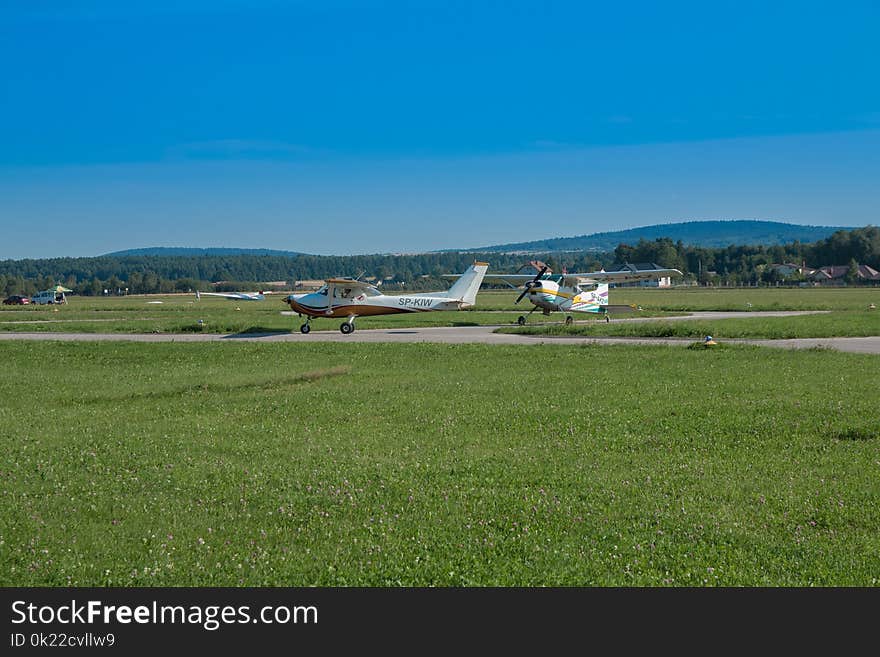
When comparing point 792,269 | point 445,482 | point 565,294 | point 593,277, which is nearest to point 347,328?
point 565,294

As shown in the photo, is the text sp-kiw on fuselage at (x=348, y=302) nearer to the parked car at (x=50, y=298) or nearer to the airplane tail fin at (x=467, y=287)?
the airplane tail fin at (x=467, y=287)

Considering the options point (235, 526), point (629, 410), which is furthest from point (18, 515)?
point (629, 410)

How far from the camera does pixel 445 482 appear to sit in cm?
967

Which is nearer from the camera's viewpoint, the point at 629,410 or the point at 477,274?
the point at 629,410

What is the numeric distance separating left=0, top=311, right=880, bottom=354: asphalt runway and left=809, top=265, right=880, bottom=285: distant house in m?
148

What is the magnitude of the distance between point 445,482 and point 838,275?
184m

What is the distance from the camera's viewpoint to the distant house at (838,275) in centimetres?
16475

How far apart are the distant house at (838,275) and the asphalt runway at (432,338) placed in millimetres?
148250

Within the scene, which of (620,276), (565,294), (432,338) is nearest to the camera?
(432,338)

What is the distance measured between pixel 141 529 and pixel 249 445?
13.3 ft

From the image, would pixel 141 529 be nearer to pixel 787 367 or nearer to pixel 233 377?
pixel 233 377

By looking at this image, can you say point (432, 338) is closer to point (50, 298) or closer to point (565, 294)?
point (565, 294)

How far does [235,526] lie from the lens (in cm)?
804

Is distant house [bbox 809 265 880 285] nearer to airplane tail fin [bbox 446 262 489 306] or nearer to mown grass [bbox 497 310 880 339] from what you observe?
mown grass [bbox 497 310 880 339]
